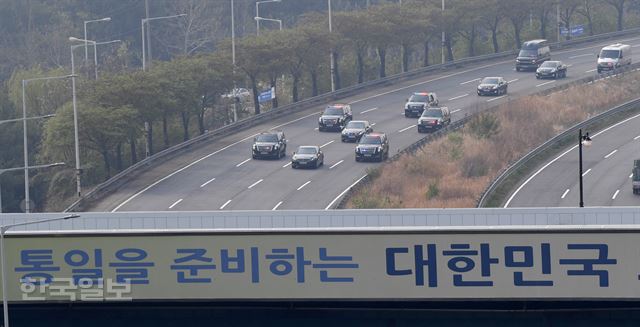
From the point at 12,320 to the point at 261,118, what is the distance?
64922 millimetres

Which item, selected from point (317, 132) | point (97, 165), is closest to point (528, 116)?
point (317, 132)

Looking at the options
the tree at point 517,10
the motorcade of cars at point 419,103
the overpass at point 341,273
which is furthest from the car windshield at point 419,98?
the overpass at point 341,273

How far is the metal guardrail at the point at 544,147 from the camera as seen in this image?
274 feet

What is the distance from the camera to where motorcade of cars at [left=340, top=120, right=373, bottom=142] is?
327 ft

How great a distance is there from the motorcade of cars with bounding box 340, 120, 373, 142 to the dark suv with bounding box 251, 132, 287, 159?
565cm

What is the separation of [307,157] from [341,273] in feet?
159

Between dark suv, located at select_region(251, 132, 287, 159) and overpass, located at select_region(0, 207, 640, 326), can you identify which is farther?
dark suv, located at select_region(251, 132, 287, 159)

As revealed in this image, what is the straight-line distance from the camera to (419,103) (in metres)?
109

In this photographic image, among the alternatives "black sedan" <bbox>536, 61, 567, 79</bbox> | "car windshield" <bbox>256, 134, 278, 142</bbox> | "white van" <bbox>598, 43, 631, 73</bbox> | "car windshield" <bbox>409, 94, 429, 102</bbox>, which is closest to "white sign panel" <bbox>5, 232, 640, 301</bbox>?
"car windshield" <bbox>256, 134, 278, 142</bbox>

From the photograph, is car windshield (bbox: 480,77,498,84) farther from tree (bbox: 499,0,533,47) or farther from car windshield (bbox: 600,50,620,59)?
tree (bbox: 499,0,533,47)

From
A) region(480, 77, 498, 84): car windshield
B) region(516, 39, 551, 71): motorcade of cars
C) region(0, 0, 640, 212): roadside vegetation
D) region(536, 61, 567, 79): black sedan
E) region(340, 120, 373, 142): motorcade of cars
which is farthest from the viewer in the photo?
region(516, 39, 551, 71): motorcade of cars

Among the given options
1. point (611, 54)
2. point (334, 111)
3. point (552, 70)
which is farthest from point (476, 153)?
point (611, 54)

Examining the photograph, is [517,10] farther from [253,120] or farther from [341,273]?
[341,273]

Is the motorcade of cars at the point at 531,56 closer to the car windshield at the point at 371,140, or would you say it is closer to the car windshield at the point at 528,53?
the car windshield at the point at 528,53
